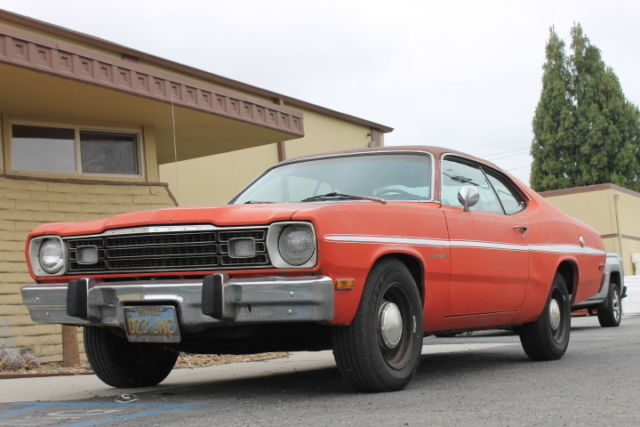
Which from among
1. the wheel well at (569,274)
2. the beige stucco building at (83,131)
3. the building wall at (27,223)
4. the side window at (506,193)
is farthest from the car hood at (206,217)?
the building wall at (27,223)

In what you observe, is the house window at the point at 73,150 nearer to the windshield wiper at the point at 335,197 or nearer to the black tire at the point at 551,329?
the windshield wiper at the point at 335,197

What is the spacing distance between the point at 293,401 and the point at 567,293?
3481mm

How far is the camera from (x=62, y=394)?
636 cm

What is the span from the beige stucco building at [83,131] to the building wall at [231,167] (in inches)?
88.6

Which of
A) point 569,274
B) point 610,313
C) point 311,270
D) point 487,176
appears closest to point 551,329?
point 569,274

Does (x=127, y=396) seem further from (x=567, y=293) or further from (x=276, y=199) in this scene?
(x=567, y=293)

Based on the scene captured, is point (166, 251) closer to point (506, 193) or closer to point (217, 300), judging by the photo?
point (217, 300)

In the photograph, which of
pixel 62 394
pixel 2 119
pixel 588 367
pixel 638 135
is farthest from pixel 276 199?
pixel 638 135

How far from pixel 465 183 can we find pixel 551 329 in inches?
62.3

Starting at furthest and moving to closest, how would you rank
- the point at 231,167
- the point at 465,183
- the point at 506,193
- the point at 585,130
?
the point at 585,130 → the point at 231,167 → the point at 506,193 → the point at 465,183

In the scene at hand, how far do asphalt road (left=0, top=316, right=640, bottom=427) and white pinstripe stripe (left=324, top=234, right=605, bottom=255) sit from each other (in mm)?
875

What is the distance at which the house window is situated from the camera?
12.0 metres

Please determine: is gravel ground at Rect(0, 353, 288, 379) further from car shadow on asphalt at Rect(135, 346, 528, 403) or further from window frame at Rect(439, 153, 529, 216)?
window frame at Rect(439, 153, 529, 216)

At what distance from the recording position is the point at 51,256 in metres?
5.88
